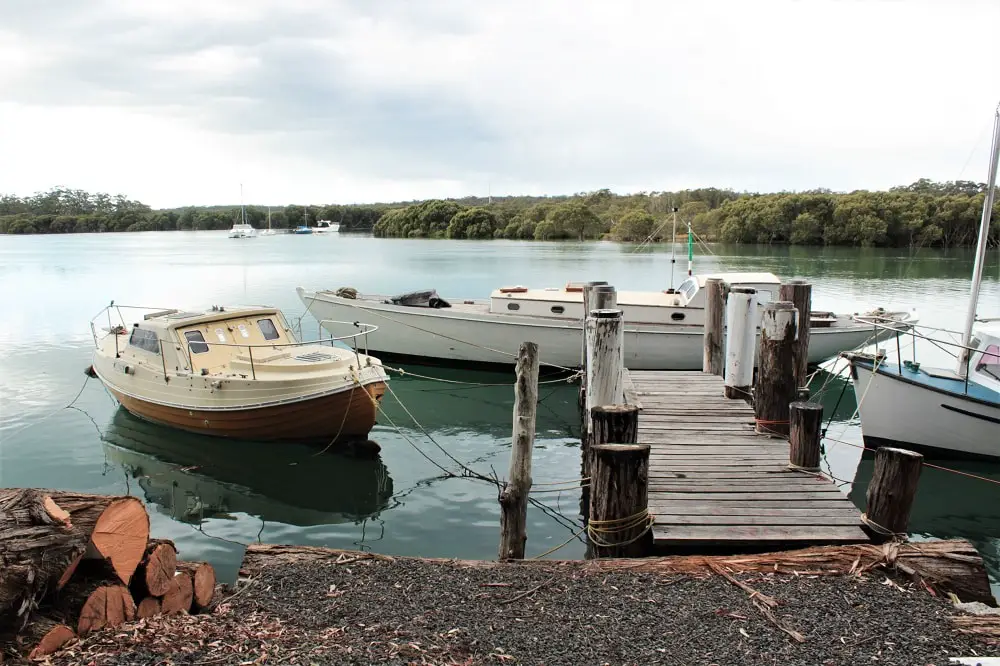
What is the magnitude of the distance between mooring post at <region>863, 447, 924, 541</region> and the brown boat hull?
7.84 meters

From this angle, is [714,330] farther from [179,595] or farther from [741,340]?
[179,595]

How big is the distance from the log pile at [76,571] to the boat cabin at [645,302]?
44.0ft

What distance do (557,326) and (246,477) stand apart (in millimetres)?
8590

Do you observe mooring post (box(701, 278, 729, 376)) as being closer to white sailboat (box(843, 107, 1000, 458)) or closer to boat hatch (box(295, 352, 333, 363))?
white sailboat (box(843, 107, 1000, 458))

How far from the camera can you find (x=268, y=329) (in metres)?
13.3

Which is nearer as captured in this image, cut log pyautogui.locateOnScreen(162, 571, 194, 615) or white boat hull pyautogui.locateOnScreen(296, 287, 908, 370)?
cut log pyautogui.locateOnScreen(162, 571, 194, 615)

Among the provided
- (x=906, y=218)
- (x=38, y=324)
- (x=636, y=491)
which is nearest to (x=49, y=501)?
(x=636, y=491)

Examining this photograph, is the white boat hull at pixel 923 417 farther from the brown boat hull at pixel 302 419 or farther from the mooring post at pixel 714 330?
the brown boat hull at pixel 302 419

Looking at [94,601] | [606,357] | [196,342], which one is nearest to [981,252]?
[606,357]

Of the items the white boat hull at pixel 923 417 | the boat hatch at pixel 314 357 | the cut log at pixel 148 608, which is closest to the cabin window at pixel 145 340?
the boat hatch at pixel 314 357

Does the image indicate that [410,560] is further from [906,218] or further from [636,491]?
[906,218]

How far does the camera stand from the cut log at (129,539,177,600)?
4539mm

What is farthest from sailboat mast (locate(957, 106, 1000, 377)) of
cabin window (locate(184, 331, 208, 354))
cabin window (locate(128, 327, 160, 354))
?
cabin window (locate(128, 327, 160, 354))

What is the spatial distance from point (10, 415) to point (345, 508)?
9335mm
